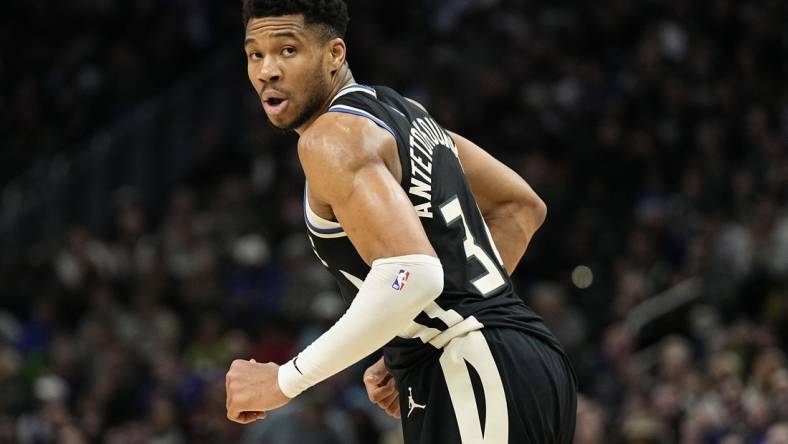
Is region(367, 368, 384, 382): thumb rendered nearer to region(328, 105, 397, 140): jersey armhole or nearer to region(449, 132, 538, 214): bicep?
region(449, 132, 538, 214): bicep

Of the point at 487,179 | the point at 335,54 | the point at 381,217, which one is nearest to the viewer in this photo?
the point at 381,217

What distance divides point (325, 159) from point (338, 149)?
0.05 meters

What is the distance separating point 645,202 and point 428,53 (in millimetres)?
4887

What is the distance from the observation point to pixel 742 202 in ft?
42.4

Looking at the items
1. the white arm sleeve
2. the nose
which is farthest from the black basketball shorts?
the nose

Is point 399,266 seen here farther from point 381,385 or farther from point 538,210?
point 538,210

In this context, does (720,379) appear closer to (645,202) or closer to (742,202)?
(742,202)

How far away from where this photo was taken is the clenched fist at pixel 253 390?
162 inches

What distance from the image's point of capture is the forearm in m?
4.99

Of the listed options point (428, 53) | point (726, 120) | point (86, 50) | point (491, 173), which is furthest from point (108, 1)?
point (491, 173)

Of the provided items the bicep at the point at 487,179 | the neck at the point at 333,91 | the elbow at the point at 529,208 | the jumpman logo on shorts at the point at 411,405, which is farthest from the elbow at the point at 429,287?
the elbow at the point at 529,208

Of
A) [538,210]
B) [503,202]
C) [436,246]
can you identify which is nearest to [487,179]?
[503,202]

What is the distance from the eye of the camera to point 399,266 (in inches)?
152

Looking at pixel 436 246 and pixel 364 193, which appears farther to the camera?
pixel 436 246
